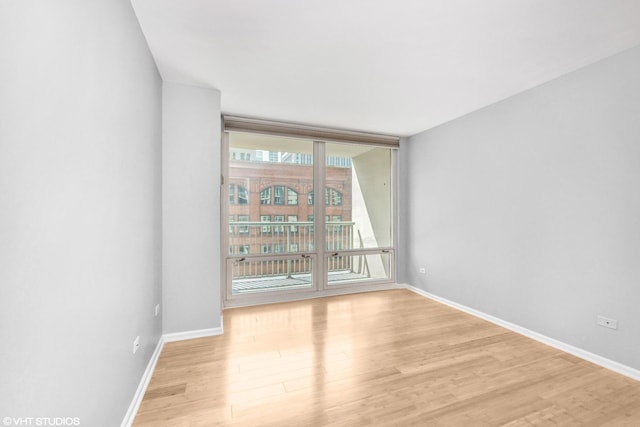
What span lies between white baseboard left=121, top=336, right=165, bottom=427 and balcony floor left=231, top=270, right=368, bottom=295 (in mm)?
1384

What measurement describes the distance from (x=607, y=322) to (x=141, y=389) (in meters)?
3.67

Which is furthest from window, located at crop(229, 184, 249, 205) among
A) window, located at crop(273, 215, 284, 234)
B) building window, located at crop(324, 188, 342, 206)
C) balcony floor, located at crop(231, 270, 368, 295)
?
building window, located at crop(324, 188, 342, 206)

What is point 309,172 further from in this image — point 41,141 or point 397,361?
point 41,141

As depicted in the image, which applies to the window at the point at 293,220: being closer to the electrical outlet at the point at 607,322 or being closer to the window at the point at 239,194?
the window at the point at 239,194

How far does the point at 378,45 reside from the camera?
84.4 inches

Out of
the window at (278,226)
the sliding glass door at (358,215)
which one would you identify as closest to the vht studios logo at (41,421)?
the window at (278,226)

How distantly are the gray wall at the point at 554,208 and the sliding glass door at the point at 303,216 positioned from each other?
110 cm

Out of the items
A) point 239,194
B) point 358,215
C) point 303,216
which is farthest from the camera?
point 358,215

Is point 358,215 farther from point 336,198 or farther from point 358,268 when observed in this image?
point 358,268

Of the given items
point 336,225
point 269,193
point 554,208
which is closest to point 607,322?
point 554,208

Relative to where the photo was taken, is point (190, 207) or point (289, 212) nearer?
point (190, 207)

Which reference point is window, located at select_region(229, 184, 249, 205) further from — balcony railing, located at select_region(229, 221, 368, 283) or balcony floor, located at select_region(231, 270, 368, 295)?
balcony floor, located at select_region(231, 270, 368, 295)

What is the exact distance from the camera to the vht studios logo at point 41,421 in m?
0.74

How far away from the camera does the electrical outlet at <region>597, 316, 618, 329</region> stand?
2.27 m
